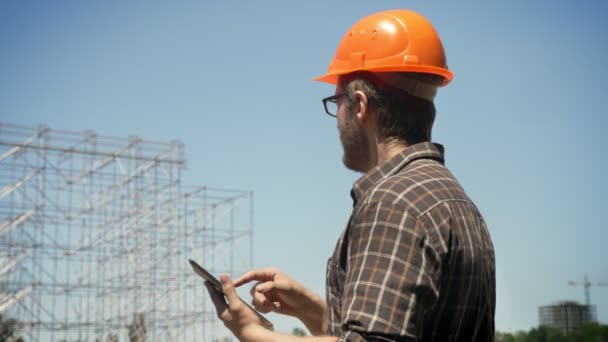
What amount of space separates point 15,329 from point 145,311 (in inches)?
144

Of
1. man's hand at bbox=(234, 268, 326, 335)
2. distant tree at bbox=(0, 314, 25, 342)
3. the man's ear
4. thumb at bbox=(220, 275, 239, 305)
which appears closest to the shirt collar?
the man's ear

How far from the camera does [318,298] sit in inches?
97.9

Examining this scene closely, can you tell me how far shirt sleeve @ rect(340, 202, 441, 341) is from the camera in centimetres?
169

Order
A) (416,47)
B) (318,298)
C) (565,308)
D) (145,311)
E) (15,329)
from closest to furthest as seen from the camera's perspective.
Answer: (416,47) < (318,298) < (15,329) < (145,311) < (565,308)

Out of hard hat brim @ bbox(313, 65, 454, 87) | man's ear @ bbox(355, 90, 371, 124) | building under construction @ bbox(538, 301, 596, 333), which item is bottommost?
building under construction @ bbox(538, 301, 596, 333)

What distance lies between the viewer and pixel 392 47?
87.4 inches

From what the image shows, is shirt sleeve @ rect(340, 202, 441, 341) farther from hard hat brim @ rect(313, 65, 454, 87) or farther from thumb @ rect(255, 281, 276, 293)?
thumb @ rect(255, 281, 276, 293)

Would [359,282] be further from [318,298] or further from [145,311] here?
[145,311]

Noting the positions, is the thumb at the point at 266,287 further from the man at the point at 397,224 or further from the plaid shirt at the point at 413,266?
the plaid shirt at the point at 413,266

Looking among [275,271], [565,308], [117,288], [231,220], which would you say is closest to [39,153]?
[117,288]

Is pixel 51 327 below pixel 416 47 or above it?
below

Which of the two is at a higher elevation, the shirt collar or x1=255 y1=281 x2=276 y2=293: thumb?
the shirt collar

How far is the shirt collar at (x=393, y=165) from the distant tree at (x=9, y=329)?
21427 millimetres

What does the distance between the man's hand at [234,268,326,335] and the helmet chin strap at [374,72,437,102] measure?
0.72 metres
